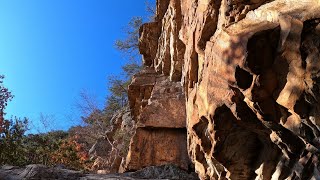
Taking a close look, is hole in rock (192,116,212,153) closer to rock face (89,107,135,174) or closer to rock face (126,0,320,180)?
rock face (126,0,320,180)

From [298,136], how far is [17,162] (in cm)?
987

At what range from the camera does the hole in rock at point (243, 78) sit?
15.1 ft

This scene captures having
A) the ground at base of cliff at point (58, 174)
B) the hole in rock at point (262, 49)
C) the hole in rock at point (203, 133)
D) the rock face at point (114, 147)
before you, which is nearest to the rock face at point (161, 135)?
the ground at base of cliff at point (58, 174)

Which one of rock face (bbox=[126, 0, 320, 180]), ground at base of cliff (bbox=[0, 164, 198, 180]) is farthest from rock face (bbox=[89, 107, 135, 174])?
rock face (bbox=[126, 0, 320, 180])

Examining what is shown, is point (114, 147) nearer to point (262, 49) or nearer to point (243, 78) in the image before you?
point (243, 78)

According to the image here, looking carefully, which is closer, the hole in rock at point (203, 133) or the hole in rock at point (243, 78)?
the hole in rock at point (243, 78)

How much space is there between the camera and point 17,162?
1101cm

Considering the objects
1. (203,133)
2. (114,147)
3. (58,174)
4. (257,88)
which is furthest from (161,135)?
(257,88)

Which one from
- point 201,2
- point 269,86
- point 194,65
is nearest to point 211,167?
point 194,65

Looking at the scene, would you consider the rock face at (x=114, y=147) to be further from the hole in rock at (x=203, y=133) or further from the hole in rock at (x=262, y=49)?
the hole in rock at (x=262, y=49)

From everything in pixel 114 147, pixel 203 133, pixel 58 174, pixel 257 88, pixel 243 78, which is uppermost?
pixel 243 78

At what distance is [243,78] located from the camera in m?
4.67

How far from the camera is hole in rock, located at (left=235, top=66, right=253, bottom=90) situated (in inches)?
181

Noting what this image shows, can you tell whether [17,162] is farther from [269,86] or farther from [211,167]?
[269,86]
